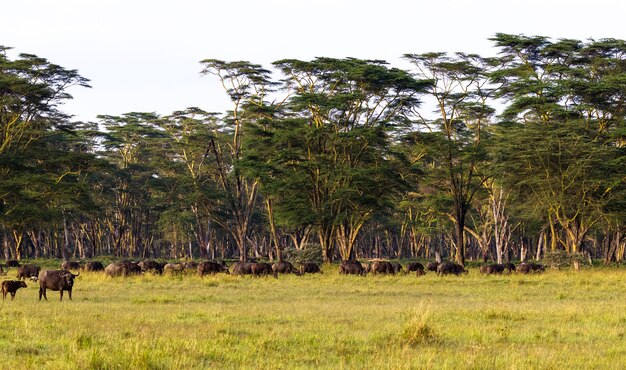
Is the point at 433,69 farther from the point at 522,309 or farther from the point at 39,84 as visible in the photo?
the point at 522,309

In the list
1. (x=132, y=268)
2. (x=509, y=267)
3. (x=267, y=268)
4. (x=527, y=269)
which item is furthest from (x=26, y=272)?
(x=527, y=269)

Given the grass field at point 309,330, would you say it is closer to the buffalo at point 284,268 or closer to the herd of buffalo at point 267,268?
the herd of buffalo at point 267,268

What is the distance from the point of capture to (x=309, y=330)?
16.1m

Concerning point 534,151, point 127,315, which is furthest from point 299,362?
point 534,151

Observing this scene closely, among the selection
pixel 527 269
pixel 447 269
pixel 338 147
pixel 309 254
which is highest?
pixel 338 147

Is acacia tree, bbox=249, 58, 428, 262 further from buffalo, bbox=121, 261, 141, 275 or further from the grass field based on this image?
the grass field

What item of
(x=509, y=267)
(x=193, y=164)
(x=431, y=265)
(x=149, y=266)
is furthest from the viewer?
(x=193, y=164)

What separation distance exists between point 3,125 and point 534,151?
34.4 metres

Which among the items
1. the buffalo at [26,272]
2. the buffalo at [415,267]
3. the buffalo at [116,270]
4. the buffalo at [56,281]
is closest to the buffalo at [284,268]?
the buffalo at [415,267]

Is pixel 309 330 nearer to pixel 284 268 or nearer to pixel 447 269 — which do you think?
pixel 284 268

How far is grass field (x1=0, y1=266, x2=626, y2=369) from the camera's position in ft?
40.1

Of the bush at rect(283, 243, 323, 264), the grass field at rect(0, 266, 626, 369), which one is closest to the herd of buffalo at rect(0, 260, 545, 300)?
the bush at rect(283, 243, 323, 264)

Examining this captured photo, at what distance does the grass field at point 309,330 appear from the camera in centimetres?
1223

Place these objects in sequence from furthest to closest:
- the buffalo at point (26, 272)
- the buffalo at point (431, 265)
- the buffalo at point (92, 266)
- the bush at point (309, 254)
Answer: the bush at point (309, 254), the buffalo at point (431, 265), the buffalo at point (92, 266), the buffalo at point (26, 272)
